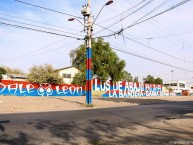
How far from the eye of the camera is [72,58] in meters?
68.1

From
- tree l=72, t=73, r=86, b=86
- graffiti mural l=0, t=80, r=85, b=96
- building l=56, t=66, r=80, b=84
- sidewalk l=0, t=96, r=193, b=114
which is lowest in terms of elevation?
sidewalk l=0, t=96, r=193, b=114

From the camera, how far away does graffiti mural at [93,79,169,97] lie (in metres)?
57.3

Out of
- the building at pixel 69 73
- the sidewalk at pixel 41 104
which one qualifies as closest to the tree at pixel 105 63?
the building at pixel 69 73

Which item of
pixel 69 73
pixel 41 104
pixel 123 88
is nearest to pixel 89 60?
pixel 41 104

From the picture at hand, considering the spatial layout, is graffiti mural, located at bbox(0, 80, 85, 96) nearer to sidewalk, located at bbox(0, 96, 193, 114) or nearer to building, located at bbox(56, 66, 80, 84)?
sidewalk, located at bbox(0, 96, 193, 114)

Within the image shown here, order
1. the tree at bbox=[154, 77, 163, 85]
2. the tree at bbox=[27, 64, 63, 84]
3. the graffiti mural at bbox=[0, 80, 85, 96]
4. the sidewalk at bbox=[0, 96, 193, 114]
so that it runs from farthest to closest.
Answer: the tree at bbox=[154, 77, 163, 85] → the tree at bbox=[27, 64, 63, 84] → the graffiti mural at bbox=[0, 80, 85, 96] → the sidewalk at bbox=[0, 96, 193, 114]

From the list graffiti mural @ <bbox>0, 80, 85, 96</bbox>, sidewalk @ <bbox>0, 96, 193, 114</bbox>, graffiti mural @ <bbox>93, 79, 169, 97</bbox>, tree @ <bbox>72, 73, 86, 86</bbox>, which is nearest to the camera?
sidewalk @ <bbox>0, 96, 193, 114</bbox>

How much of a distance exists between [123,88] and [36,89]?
21269 millimetres

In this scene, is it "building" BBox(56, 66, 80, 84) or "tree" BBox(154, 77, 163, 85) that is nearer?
"building" BBox(56, 66, 80, 84)

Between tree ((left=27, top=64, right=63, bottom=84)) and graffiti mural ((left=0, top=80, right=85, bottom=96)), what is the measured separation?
4.65 feet

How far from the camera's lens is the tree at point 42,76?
165 feet

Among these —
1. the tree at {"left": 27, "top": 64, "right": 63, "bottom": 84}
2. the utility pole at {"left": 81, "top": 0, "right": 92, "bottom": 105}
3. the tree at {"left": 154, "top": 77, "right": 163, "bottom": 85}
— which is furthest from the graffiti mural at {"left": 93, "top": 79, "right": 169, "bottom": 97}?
the tree at {"left": 154, "top": 77, "right": 163, "bottom": 85}

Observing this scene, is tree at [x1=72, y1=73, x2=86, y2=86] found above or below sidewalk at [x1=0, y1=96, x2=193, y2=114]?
above

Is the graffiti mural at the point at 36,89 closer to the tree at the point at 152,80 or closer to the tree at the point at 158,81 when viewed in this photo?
the tree at the point at 152,80
